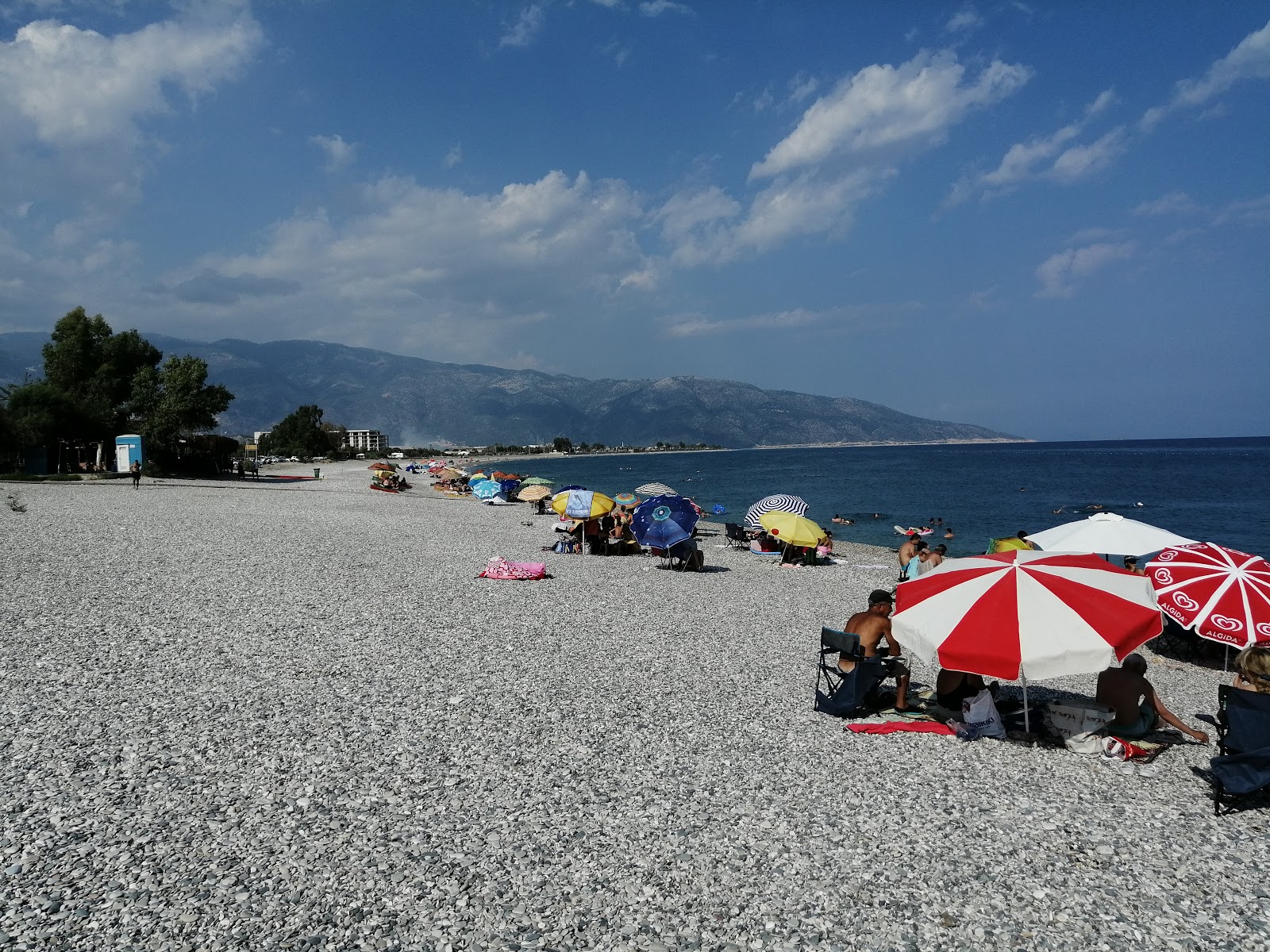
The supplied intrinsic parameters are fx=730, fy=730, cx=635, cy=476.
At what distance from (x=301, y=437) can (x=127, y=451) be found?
83375 millimetres

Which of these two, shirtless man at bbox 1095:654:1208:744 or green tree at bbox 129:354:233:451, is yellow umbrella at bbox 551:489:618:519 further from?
green tree at bbox 129:354:233:451

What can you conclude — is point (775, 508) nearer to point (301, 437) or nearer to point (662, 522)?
point (662, 522)

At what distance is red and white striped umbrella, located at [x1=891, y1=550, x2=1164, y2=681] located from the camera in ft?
19.0

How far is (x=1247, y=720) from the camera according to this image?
555 cm

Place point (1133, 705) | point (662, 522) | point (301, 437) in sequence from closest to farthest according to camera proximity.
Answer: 1. point (1133, 705)
2. point (662, 522)
3. point (301, 437)

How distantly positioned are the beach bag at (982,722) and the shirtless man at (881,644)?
700 mm

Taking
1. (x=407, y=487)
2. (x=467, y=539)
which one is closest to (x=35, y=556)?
(x=467, y=539)

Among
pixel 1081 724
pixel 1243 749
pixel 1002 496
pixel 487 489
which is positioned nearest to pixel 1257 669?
pixel 1243 749

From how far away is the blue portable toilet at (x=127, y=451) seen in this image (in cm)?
4059

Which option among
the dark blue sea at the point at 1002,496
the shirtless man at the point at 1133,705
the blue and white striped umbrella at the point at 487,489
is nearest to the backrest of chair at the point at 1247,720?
the shirtless man at the point at 1133,705

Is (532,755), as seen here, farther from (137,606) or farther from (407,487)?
(407,487)

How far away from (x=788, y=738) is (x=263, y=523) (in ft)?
64.8

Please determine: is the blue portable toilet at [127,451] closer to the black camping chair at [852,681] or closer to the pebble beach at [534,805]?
the pebble beach at [534,805]

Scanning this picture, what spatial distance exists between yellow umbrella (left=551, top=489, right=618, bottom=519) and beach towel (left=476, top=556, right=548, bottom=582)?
3.93 meters
